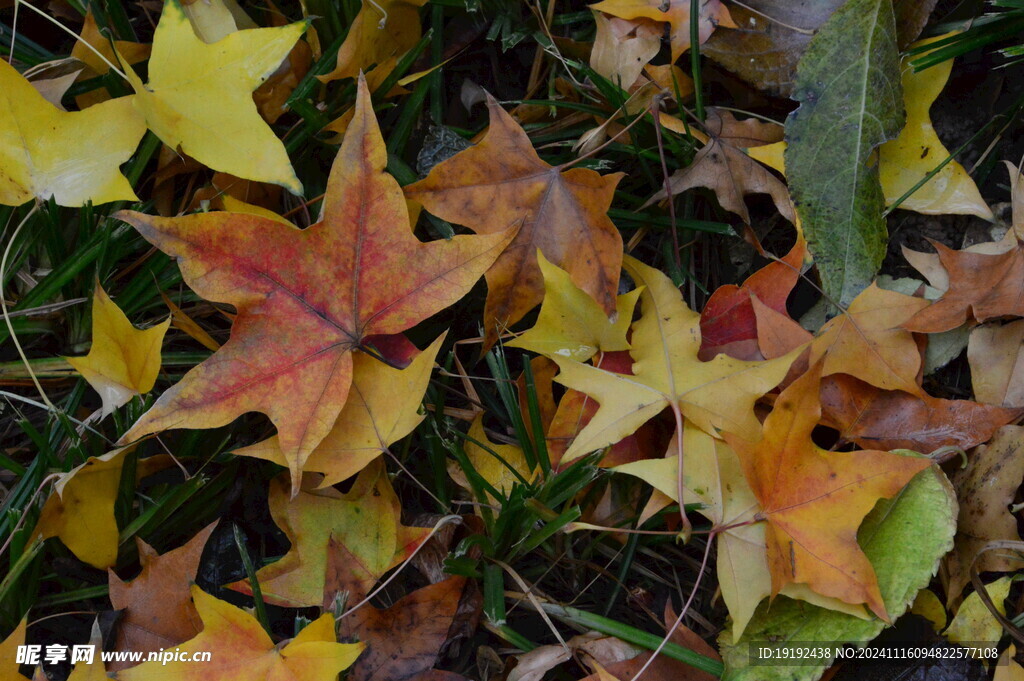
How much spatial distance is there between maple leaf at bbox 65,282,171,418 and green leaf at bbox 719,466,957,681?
0.87 metres

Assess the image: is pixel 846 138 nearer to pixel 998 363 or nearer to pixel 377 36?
pixel 998 363

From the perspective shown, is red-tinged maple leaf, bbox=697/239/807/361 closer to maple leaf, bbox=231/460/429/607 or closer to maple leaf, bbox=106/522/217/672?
maple leaf, bbox=231/460/429/607

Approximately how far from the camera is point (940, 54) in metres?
1.15

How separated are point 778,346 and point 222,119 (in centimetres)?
82

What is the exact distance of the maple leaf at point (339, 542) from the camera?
1.05 meters

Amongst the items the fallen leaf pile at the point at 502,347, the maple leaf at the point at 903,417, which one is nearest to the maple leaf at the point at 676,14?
the fallen leaf pile at the point at 502,347

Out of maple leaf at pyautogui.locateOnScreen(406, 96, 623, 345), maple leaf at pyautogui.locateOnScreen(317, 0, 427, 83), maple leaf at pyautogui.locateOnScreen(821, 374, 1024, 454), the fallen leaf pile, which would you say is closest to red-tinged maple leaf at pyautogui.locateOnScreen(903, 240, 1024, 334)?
the fallen leaf pile

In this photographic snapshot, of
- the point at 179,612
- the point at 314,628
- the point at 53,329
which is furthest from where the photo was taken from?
the point at 53,329

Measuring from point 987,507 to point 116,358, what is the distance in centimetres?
125

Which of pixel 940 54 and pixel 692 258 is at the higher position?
pixel 940 54

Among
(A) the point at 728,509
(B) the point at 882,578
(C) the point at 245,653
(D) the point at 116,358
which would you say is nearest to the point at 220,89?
(D) the point at 116,358

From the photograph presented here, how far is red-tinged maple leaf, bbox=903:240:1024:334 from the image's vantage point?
1.10m

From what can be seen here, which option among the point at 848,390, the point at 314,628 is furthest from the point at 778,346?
the point at 314,628

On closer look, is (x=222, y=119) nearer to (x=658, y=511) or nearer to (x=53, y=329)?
(x=53, y=329)
